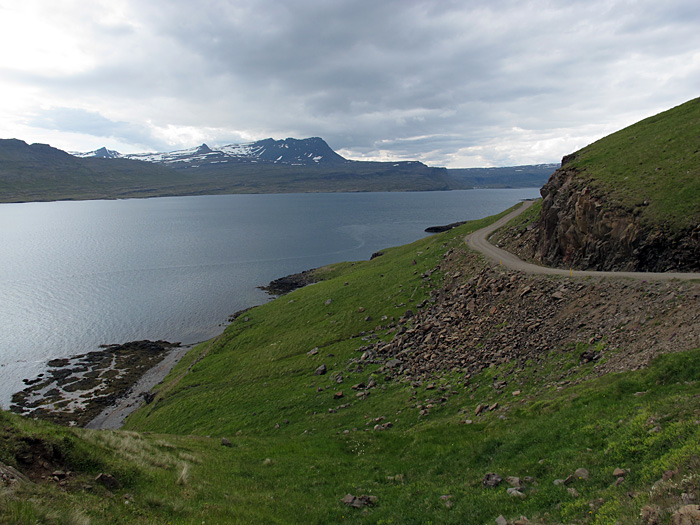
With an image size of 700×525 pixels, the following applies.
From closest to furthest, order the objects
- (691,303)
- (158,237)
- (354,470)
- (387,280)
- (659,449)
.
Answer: (659,449) → (354,470) → (691,303) → (387,280) → (158,237)

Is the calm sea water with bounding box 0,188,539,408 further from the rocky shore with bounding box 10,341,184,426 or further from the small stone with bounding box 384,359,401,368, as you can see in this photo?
the small stone with bounding box 384,359,401,368

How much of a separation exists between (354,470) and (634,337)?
66.7ft

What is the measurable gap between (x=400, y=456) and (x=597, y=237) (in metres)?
34.0

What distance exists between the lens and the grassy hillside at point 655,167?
36.8 metres

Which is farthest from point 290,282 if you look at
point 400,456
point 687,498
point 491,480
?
point 687,498

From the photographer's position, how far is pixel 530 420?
20125mm

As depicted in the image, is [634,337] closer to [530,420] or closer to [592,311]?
[592,311]

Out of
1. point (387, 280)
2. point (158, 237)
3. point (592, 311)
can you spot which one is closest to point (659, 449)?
point (592, 311)

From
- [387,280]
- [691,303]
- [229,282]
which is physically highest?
[691,303]

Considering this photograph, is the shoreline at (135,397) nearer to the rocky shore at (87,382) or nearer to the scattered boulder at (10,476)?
the rocky shore at (87,382)

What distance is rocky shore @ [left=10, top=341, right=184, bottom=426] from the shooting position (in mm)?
46312

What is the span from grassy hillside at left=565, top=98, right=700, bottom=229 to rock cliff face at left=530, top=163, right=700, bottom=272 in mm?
1162

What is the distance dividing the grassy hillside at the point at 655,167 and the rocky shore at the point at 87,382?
66391mm

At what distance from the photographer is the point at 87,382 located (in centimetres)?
5312
